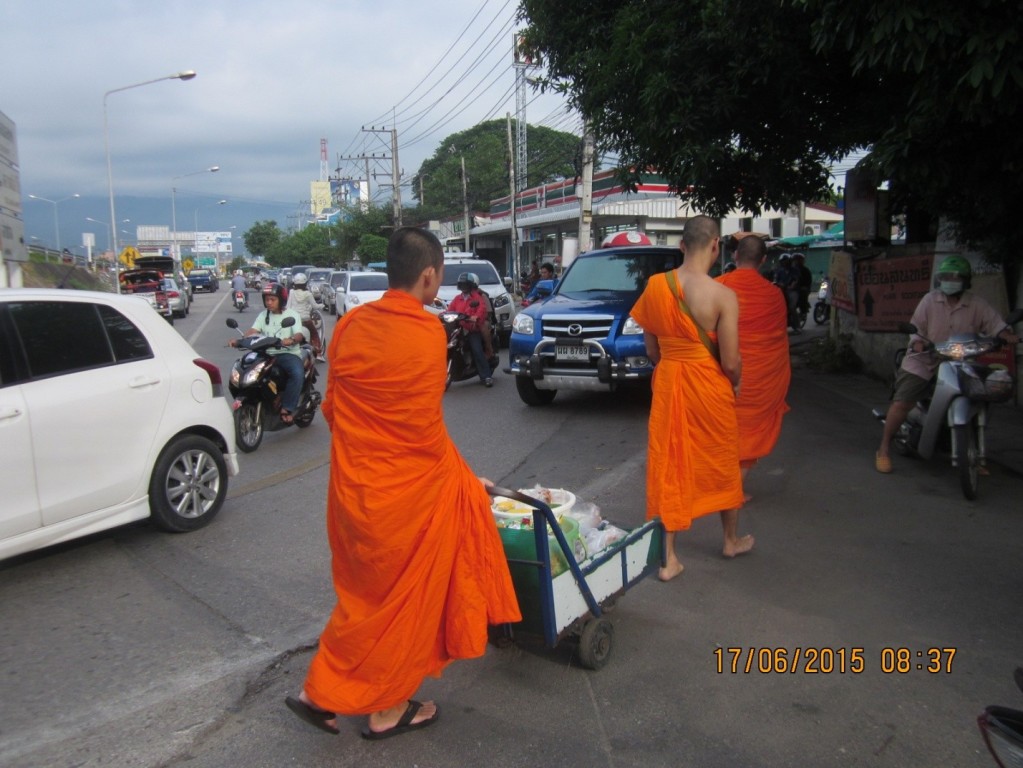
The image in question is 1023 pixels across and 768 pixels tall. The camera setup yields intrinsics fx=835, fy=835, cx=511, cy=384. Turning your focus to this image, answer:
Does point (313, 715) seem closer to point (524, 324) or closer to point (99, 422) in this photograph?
point (99, 422)

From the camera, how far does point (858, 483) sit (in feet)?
20.7

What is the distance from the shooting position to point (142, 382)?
5.18 metres

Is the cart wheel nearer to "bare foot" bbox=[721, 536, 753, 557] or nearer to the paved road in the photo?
the paved road

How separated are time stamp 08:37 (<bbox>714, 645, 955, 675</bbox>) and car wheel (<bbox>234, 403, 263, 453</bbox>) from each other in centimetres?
573

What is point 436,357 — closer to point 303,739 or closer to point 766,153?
point 303,739

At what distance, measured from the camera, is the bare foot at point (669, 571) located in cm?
451

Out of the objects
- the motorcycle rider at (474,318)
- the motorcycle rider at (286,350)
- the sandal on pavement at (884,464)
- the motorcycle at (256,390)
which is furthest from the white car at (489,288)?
the sandal on pavement at (884,464)

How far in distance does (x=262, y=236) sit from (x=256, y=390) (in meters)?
116

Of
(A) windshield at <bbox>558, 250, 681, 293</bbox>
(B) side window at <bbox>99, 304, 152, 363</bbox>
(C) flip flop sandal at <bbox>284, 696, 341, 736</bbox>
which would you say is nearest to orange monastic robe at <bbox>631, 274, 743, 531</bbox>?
(C) flip flop sandal at <bbox>284, 696, 341, 736</bbox>

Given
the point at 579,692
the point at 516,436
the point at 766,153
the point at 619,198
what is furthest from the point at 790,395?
the point at 619,198

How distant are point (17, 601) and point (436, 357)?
10.5ft

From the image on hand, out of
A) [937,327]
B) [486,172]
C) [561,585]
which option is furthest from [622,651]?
[486,172]

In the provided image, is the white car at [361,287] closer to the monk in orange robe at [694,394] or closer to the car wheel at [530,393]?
the car wheel at [530,393]

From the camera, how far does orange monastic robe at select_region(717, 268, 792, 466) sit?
5.74m
